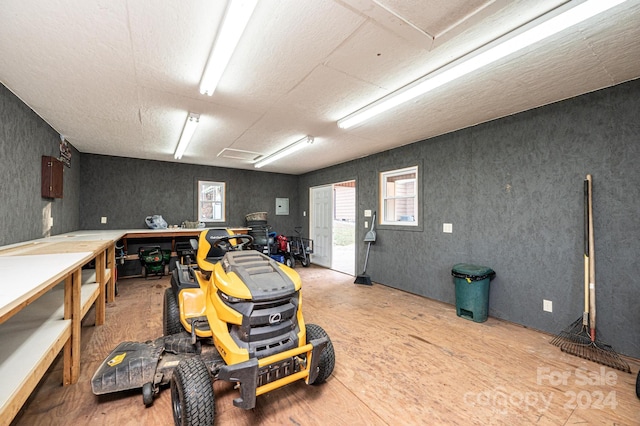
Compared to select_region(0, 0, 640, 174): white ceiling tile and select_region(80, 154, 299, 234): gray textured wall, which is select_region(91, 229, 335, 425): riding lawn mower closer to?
select_region(0, 0, 640, 174): white ceiling tile

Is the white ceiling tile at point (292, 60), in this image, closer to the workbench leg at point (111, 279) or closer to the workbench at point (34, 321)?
the workbench at point (34, 321)

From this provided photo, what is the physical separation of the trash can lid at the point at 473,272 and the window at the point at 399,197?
1149 mm

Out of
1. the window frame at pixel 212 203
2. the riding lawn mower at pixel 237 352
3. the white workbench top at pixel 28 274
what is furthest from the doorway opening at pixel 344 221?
the white workbench top at pixel 28 274

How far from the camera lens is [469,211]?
144 inches

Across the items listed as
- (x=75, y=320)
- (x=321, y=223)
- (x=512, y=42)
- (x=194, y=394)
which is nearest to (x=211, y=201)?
(x=321, y=223)

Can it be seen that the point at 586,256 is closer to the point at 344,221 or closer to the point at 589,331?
the point at 589,331

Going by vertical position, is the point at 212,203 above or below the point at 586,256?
above

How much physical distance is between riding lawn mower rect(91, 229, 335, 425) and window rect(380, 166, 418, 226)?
3.24 metres

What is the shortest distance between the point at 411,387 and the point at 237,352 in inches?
53.5

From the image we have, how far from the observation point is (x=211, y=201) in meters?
6.70

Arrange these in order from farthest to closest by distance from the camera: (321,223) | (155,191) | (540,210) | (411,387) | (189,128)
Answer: (321,223)
(155,191)
(189,128)
(540,210)
(411,387)

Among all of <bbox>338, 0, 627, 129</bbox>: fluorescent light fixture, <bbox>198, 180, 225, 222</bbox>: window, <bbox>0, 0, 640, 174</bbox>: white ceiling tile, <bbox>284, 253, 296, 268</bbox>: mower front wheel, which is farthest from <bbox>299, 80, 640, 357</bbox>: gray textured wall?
<bbox>198, 180, 225, 222</bbox>: window

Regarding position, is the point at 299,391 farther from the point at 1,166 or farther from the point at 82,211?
the point at 82,211

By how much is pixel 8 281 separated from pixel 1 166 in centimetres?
211
